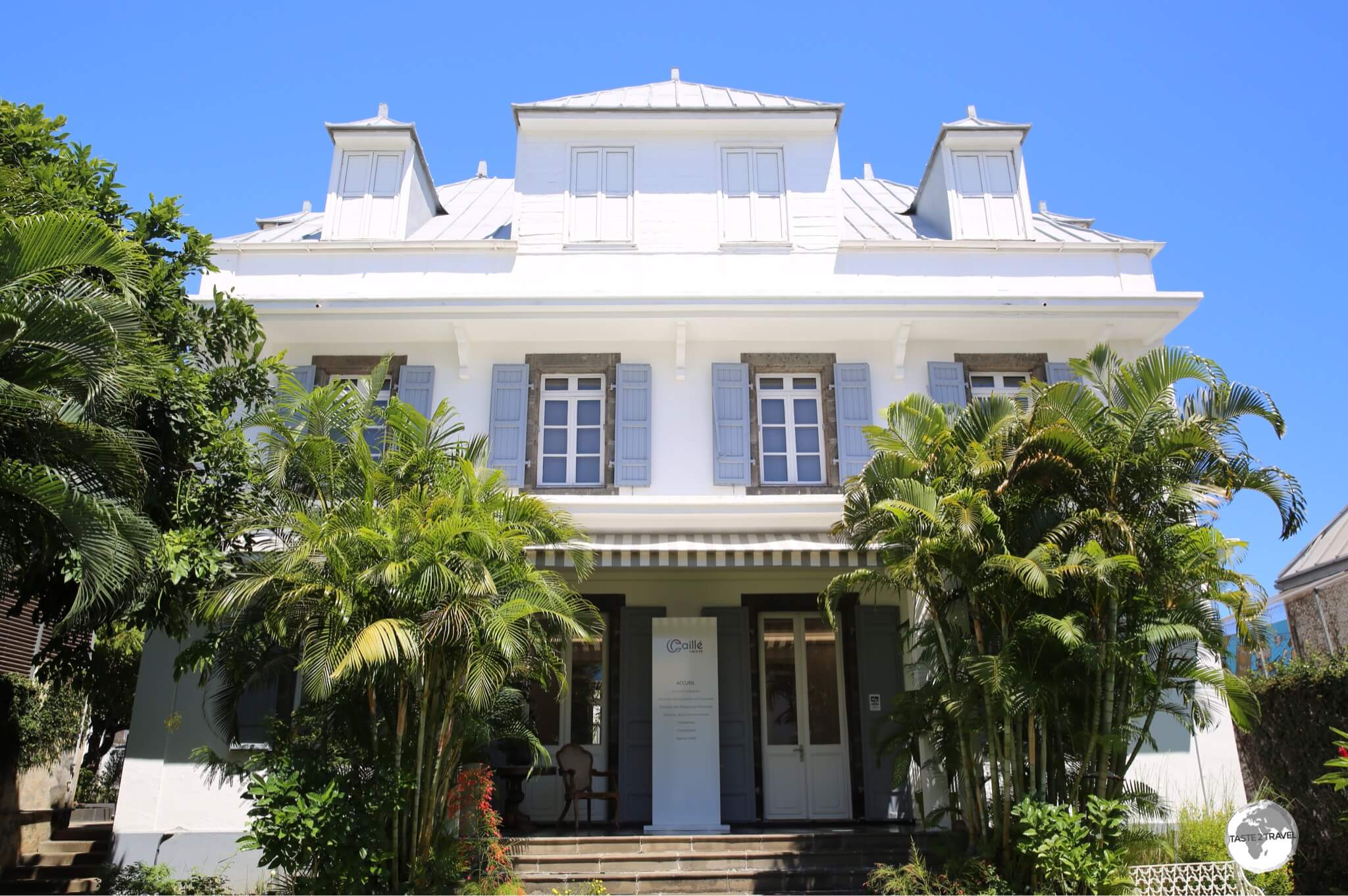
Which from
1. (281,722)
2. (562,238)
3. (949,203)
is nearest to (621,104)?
(562,238)

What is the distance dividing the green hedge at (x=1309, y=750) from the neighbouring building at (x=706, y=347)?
0.68m

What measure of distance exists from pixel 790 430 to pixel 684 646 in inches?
117

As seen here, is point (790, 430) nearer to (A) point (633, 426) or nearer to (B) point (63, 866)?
(A) point (633, 426)

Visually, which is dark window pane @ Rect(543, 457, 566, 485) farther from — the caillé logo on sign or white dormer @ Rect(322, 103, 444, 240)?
white dormer @ Rect(322, 103, 444, 240)

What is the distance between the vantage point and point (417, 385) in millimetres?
12422

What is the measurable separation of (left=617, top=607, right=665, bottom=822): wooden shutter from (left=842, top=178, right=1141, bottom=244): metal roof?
5.78m

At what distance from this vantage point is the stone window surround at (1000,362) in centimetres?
1273

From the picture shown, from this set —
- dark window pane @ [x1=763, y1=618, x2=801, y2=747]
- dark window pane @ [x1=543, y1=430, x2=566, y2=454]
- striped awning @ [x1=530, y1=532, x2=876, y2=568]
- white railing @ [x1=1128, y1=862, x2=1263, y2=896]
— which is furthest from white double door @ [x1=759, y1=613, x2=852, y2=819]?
white railing @ [x1=1128, y1=862, x2=1263, y2=896]

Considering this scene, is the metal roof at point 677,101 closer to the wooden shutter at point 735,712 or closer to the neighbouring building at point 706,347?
the neighbouring building at point 706,347

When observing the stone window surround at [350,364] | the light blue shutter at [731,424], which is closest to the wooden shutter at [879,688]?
the light blue shutter at [731,424]

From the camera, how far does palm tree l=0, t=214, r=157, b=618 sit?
684 cm

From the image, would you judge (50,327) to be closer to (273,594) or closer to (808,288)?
(273,594)

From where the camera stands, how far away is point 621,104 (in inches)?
541

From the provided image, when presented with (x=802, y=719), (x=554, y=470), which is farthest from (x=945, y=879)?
(x=554, y=470)
